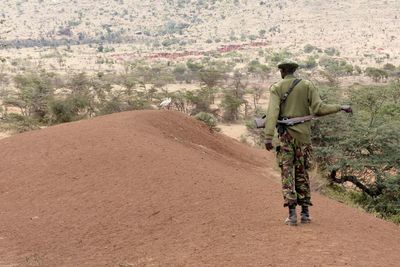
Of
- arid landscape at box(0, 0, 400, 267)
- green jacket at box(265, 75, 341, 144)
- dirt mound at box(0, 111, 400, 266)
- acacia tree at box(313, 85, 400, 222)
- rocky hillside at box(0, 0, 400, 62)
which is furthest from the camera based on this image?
rocky hillside at box(0, 0, 400, 62)

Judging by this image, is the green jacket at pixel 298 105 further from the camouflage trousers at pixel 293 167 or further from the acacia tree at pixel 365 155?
the acacia tree at pixel 365 155

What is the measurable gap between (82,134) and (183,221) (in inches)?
176

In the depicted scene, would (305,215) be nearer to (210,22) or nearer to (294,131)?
(294,131)

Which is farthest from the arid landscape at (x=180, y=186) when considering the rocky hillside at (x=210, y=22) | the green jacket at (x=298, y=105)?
the rocky hillside at (x=210, y=22)

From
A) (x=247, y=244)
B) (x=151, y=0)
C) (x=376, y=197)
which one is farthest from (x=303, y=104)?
(x=151, y=0)

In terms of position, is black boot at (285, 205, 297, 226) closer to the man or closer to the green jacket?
the man

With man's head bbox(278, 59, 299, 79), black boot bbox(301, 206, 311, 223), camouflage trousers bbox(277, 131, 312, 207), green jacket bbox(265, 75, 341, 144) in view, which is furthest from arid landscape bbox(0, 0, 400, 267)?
man's head bbox(278, 59, 299, 79)

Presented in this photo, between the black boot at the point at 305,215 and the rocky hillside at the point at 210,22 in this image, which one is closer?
the black boot at the point at 305,215

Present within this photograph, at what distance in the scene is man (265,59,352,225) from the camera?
18.8 feet

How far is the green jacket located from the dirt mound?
3.51 feet

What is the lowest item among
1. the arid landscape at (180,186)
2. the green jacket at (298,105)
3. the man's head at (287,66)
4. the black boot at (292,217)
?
the arid landscape at (180,186)

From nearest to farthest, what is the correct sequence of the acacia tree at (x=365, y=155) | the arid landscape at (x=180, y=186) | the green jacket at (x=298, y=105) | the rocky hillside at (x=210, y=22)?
the arid landscape at (x=180, y=186)
the green jacket at (x=298, y=105)
the acacia tree at (x=365, y=155)
the rocky hillside at (x=210, y=22)

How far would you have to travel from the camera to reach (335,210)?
7.27m

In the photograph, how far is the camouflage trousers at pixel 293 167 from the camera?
18.8 ft
